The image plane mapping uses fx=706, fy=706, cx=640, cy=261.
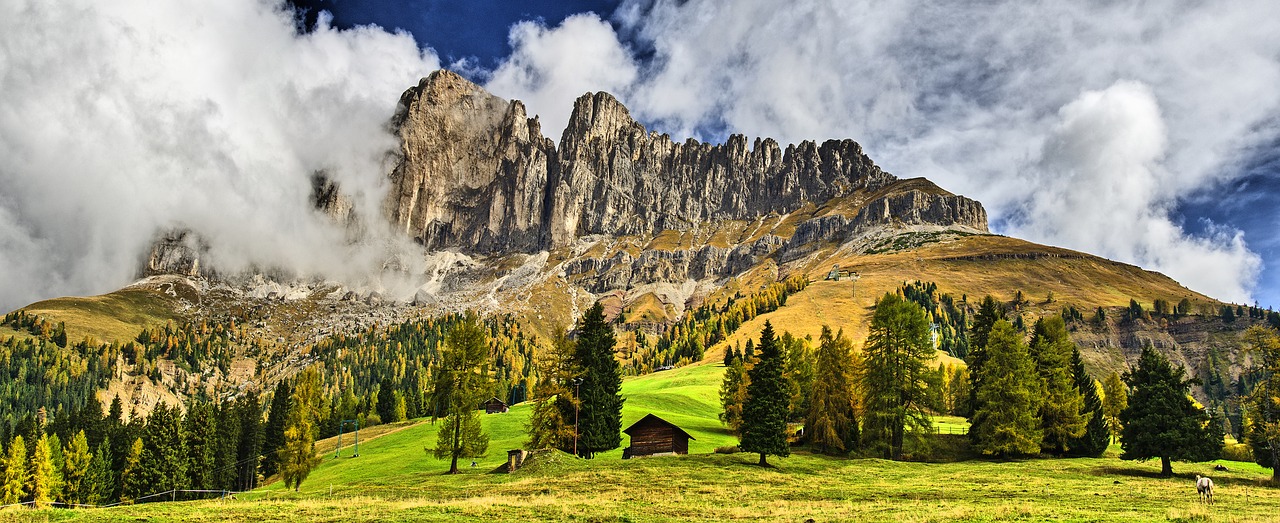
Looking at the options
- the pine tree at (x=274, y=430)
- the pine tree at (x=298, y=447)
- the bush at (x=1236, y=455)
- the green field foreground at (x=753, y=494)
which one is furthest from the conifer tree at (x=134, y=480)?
the bush at (x=1236, y=455)

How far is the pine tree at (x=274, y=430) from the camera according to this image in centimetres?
9074

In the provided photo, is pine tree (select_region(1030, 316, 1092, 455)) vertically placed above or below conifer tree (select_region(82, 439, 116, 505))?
above

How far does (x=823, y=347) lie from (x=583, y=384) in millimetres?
21131

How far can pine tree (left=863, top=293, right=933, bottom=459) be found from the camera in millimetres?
56438

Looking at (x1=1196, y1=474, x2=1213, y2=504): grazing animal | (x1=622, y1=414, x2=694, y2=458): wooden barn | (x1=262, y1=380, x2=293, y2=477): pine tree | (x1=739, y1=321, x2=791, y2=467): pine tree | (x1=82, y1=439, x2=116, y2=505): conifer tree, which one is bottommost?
(x1=82, y1=439, x2=116, y2=505): conifer tree

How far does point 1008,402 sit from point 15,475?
96.0m

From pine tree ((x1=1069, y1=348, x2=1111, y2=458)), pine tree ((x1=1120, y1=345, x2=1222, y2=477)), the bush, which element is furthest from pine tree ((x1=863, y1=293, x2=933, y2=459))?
the bush

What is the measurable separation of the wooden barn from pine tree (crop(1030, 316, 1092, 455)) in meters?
29.2

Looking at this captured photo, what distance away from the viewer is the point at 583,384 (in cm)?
5725

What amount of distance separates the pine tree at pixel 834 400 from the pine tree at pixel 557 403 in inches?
826

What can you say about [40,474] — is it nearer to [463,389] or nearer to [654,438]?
[463,389]

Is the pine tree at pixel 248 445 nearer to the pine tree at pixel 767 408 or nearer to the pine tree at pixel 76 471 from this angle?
the pine tree at pixel 76 471

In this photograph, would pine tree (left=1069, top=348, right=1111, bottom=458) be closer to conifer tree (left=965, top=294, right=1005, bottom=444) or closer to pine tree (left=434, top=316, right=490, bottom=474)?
conifer tree (left=965, top=294, right=1005, bottom=444)

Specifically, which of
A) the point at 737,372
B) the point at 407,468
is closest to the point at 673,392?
the point at 737,372
